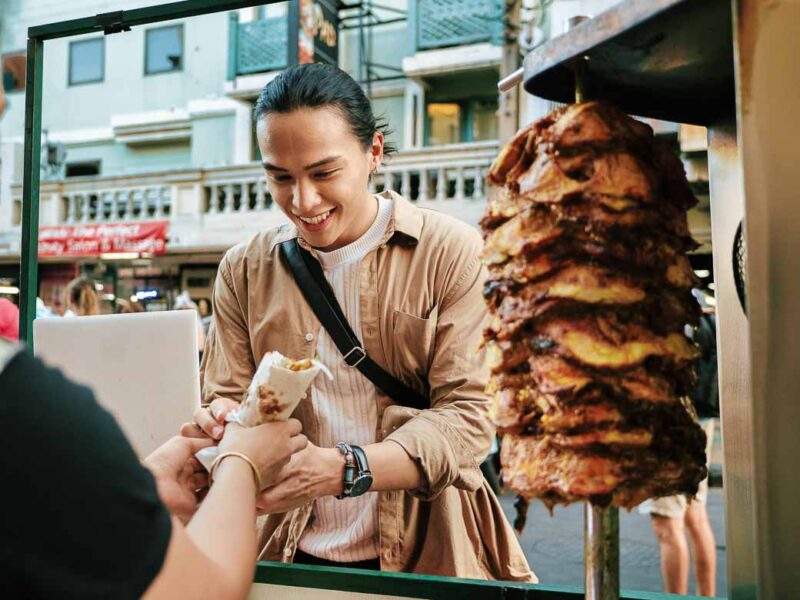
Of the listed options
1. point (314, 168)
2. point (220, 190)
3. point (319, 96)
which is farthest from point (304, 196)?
point (220, 190)

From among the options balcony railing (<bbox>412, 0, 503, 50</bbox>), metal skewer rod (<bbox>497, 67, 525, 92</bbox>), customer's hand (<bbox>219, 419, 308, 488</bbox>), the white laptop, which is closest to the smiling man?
the white laptop

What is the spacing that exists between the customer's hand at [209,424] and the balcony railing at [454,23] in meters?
14.1

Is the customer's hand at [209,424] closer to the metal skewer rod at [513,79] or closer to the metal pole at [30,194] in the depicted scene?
the metal pole at [30,194]

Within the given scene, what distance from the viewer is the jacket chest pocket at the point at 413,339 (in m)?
1.87

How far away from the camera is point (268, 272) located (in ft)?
6.65

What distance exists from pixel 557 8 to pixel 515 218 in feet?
28.0

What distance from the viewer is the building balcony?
12797 mm

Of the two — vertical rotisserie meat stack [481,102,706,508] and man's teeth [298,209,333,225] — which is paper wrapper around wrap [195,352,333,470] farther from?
man's teeth [298,209,333,225]

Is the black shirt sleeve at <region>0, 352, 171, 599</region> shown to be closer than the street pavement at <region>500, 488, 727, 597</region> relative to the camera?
Yes

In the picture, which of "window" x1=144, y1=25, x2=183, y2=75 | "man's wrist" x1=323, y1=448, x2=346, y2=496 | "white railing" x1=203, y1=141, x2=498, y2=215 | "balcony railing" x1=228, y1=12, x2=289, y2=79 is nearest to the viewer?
"man's wrist" x1=323, y1=448, x2=346, y2=496

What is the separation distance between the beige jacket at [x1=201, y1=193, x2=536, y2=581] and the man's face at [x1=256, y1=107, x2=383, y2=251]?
0.54 ft

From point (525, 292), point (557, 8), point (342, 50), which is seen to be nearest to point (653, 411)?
point (525, 292)

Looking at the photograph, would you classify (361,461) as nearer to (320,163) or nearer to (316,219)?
(316,219)

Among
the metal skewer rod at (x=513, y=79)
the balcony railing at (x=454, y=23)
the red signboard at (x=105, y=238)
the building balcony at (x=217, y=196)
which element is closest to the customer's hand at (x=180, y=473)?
the metal skewer rod at (x=513, y=79)
